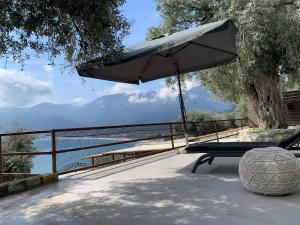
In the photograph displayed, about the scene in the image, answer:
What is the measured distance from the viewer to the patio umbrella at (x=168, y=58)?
428 centimetres

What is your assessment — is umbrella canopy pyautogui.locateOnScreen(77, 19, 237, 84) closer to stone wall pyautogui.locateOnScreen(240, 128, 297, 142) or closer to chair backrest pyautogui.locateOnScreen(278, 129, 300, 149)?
chair backrest pyautogui.locateOnScreen(278, 129, 300, 149)

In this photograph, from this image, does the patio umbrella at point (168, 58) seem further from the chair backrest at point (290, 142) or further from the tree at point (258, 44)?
the tree at point (258, 44)

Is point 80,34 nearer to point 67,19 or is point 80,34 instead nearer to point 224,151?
point 67,19

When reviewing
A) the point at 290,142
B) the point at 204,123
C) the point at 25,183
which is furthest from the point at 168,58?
the point at 204,123

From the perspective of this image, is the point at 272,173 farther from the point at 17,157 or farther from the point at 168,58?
the point at 17,157

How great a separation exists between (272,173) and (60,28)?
2.76m

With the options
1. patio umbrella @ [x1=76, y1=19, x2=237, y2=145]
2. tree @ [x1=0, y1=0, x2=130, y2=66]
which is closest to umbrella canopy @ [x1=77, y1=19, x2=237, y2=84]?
patio umbrella @ [x1=76, y1=19, x2=237, y2=145]

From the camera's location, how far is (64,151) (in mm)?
5117

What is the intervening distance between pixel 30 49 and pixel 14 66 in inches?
10.6

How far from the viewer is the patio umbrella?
4281mm

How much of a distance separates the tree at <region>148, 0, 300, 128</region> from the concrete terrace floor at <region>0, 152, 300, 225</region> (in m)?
5.17

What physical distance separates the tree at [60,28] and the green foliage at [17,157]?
8056mm

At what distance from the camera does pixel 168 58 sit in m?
6.17

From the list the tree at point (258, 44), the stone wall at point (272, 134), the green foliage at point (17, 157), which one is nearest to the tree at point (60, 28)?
the tree at point (258, 44)
